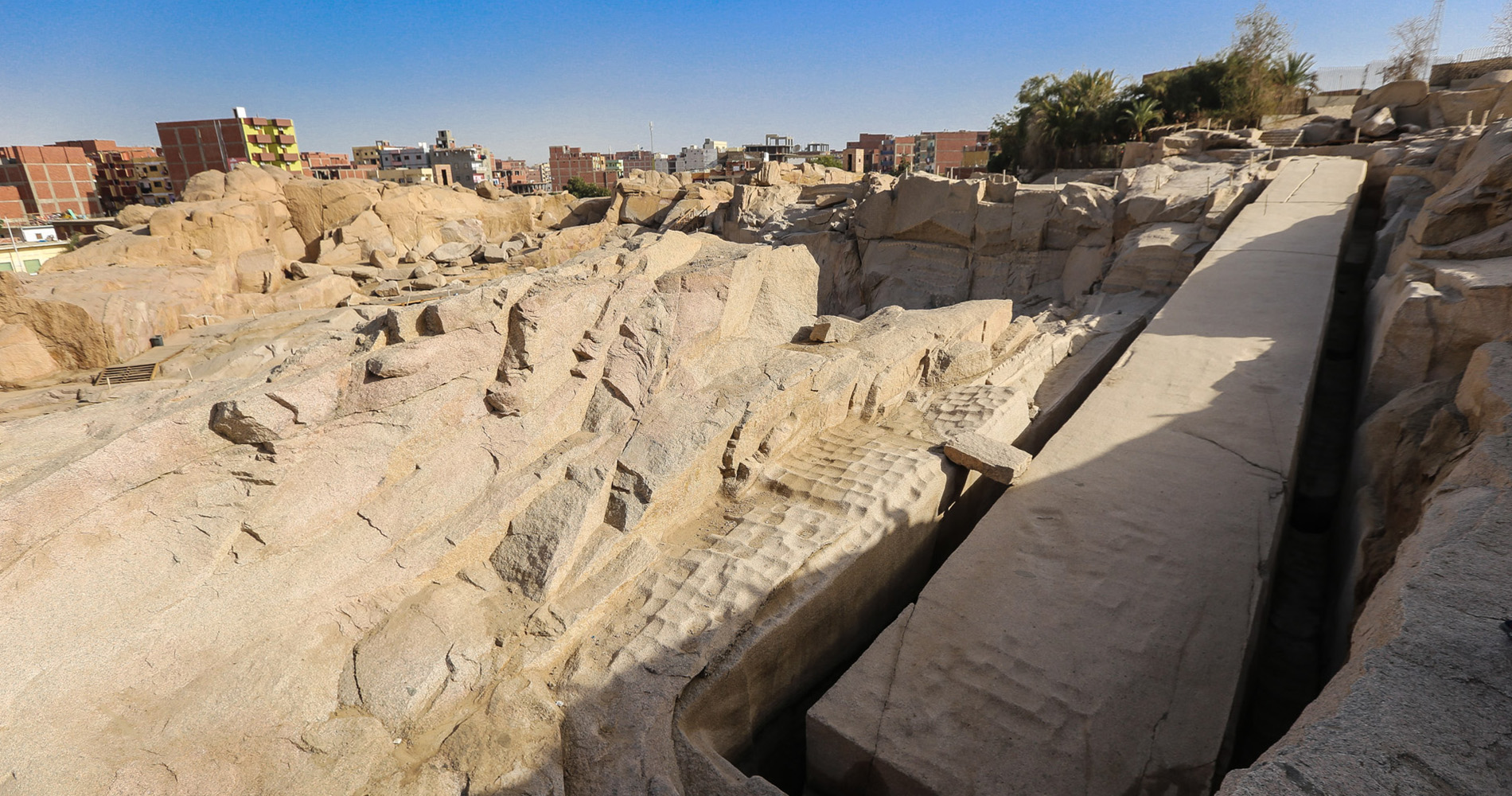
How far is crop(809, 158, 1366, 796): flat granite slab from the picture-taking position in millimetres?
2877

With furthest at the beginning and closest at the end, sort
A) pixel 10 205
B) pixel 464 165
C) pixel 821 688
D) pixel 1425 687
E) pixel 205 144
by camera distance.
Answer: pixel 464 165 < pixel 205 144 < pixel 10 205 < pixel 821 688 < pixel 1425 687

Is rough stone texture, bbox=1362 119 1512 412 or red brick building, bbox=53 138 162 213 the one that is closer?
rough stone texture, bbox=1362 119 1512 412

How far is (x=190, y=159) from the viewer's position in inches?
1191

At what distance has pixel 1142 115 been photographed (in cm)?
1463

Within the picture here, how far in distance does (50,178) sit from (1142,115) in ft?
121

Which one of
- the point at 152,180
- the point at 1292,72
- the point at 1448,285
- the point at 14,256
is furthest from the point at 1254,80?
the point at 152,180

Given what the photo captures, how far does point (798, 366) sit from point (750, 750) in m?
2.44

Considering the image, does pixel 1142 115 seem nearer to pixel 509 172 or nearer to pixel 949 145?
pixel 949 145

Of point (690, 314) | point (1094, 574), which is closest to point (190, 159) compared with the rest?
point (690, 314)

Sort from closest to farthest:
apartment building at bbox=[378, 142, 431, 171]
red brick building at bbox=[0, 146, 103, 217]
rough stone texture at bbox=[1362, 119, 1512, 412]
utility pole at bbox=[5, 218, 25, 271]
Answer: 1. rough stone texture at bbox=[1362, 119, 1512, 412]
2. utility pole at bbox=[5, 218, 25, 271]
3. red brick building at bbox=[0, 146, 103, 217]
4. apartment building at bbox=[378, 142, 431, 171]

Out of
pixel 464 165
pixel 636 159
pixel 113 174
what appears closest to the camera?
pixel 113 174

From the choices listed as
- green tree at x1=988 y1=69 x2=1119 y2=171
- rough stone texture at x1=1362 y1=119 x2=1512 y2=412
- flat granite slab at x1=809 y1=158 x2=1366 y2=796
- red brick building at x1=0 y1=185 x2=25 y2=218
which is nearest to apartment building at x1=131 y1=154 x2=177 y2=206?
red brick building at x1=0 y1=185 x2=25 y2=218

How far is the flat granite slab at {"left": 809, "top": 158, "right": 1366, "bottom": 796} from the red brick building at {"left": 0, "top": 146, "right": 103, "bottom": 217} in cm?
3480

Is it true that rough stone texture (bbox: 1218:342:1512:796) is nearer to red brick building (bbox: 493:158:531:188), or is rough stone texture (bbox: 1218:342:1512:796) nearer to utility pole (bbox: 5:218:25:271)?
utility pole (bbox: 5:218:25:271)
